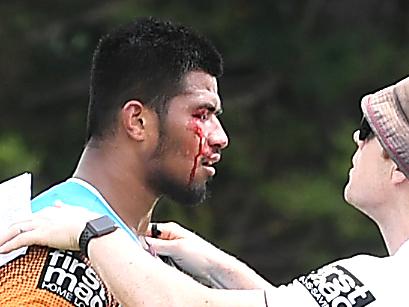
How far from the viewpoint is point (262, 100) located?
10.3m

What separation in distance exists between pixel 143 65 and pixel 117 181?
29cm

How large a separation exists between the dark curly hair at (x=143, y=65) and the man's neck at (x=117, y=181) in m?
0.07

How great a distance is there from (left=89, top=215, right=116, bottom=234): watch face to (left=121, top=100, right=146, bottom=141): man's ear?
0.99 ft

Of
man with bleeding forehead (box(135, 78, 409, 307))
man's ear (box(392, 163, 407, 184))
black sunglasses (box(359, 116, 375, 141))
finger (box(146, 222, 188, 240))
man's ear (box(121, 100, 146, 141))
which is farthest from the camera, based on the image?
finger (box(146, 222, 188, 240))

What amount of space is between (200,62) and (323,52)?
599cm

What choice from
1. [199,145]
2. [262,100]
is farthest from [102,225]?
[262,100]

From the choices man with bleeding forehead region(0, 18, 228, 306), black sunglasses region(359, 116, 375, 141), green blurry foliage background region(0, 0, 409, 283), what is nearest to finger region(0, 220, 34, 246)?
man with bleeding forehead region(0, 18, 228, 306)

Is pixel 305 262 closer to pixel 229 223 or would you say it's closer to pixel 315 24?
pixel 229 223

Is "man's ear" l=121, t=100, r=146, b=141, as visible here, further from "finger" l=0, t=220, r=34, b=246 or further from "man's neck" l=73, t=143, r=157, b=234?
"finger" l=0, t=220, r=34, b=246

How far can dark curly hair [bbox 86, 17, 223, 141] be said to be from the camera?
3.75 m

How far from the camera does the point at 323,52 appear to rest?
9.73 meters

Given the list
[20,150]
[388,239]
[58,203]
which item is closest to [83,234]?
[58,203]

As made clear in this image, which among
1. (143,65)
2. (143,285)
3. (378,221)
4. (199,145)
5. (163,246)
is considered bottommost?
(143,285)

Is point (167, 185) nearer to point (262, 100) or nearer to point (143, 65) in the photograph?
point (143, 65)
